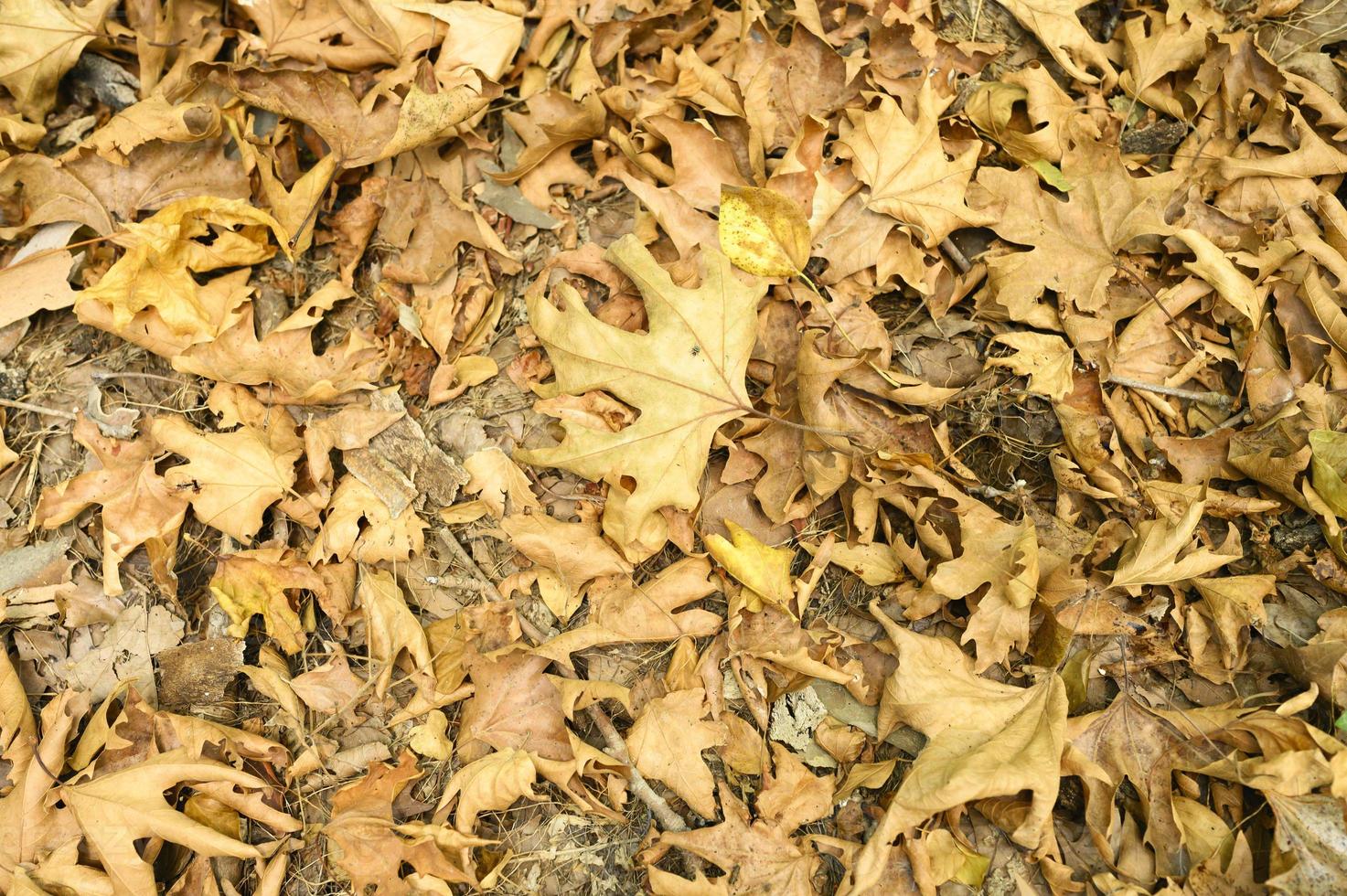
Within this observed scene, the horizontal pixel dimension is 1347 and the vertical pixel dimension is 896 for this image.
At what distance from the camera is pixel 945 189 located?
2029 millimetres

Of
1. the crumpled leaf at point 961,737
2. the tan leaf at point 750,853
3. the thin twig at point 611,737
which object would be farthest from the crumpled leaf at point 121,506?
the crumpled leaf at point 961,737

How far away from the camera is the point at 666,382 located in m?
1.90

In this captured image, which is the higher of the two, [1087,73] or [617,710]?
[1087,73]

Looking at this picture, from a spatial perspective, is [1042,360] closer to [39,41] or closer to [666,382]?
[666,382]

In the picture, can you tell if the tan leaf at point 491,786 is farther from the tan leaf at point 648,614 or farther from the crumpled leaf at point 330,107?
the crumpled leaf at point 330,107

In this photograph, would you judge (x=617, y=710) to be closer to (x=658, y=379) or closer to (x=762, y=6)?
(x=658, y=379)

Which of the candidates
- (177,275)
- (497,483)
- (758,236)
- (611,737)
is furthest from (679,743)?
(177,275)

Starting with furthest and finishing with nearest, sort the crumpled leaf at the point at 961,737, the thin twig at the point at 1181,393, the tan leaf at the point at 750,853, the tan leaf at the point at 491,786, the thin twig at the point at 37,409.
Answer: the thin twig at the point at 37,409, the thin twig at the point at 1181,393, the tan leaf at the point at 491,786, the tan leaf at the point at 750,853, the crumpled leaf at the point at 961,737

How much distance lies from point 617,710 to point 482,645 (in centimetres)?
36

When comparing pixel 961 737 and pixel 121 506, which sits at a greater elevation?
pixel 121 506

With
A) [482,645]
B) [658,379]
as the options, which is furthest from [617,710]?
[658,379]

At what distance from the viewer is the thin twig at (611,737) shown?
1.85m

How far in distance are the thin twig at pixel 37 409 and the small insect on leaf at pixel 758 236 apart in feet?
6.01

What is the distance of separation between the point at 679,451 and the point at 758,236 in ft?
1.89
